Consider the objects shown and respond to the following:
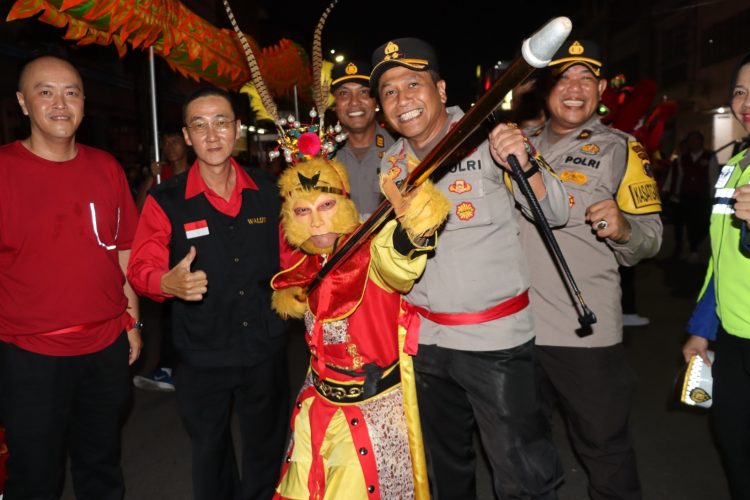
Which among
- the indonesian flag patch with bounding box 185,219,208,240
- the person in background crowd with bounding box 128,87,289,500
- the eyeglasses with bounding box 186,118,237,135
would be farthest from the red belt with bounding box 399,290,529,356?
the eyeglasses with bounding box 186,118,237,135

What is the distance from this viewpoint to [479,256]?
8.20ft

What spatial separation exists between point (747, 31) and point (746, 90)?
74.2 ft

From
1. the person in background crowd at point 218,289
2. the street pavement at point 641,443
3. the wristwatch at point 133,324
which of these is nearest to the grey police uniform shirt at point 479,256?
the person in background crowd at point 218,289

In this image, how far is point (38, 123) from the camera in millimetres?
2678

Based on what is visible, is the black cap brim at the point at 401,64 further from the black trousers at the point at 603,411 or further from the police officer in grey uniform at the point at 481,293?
the black trousers at the point at 603,411

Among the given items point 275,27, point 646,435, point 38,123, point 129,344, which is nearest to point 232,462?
point 129,344

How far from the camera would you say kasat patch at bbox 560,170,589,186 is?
2727 mm

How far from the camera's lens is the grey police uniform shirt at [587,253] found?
8.93 feet

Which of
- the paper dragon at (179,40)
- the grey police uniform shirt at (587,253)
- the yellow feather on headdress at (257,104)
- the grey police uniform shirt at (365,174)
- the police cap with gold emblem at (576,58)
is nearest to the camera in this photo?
the grey police uniform shirt at (587,253)

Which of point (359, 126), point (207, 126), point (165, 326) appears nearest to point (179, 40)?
point (359, 126)

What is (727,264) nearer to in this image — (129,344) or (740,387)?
(740,387)

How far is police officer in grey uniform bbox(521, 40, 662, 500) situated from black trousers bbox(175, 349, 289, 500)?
52.7 inches

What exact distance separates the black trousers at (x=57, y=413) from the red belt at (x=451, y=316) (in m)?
1.42

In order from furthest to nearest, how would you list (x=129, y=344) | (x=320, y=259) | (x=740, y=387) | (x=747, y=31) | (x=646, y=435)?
1. (x=747, y=31)
2. (x=646, y=435)
3. (x=129, y=344)
4. (x=320, y=259)
5. (x=740, y=387)
